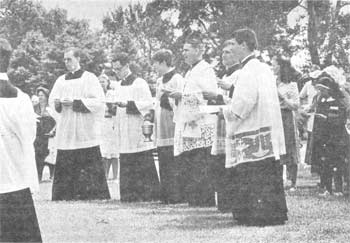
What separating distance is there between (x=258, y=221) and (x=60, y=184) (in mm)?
3605

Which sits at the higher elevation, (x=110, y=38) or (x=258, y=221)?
(x=110, y=38)

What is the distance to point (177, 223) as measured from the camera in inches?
268

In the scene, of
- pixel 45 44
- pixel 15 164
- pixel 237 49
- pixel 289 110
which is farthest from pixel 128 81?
pixel 45 44

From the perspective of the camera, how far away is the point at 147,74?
39.1 m

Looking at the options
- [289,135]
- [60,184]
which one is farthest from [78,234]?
[289,135]

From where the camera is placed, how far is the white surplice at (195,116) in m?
7.98

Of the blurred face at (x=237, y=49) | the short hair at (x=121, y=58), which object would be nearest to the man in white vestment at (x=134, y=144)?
the short hair at (x=121, y=58)

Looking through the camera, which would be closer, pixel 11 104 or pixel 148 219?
pixel 11 104

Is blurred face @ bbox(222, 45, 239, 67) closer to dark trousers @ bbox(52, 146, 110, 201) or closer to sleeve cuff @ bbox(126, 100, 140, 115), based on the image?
sleeve cuff @ bbox(126, 100, 140, 115)

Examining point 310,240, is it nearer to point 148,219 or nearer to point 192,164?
point 148,219

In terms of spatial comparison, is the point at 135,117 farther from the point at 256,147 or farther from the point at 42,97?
the point at 42,97

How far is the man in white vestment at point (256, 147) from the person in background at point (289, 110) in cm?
290

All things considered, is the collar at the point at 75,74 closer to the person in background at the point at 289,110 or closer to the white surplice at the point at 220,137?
the white surplice at the point at 220,137

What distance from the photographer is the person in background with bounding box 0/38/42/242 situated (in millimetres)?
4914
